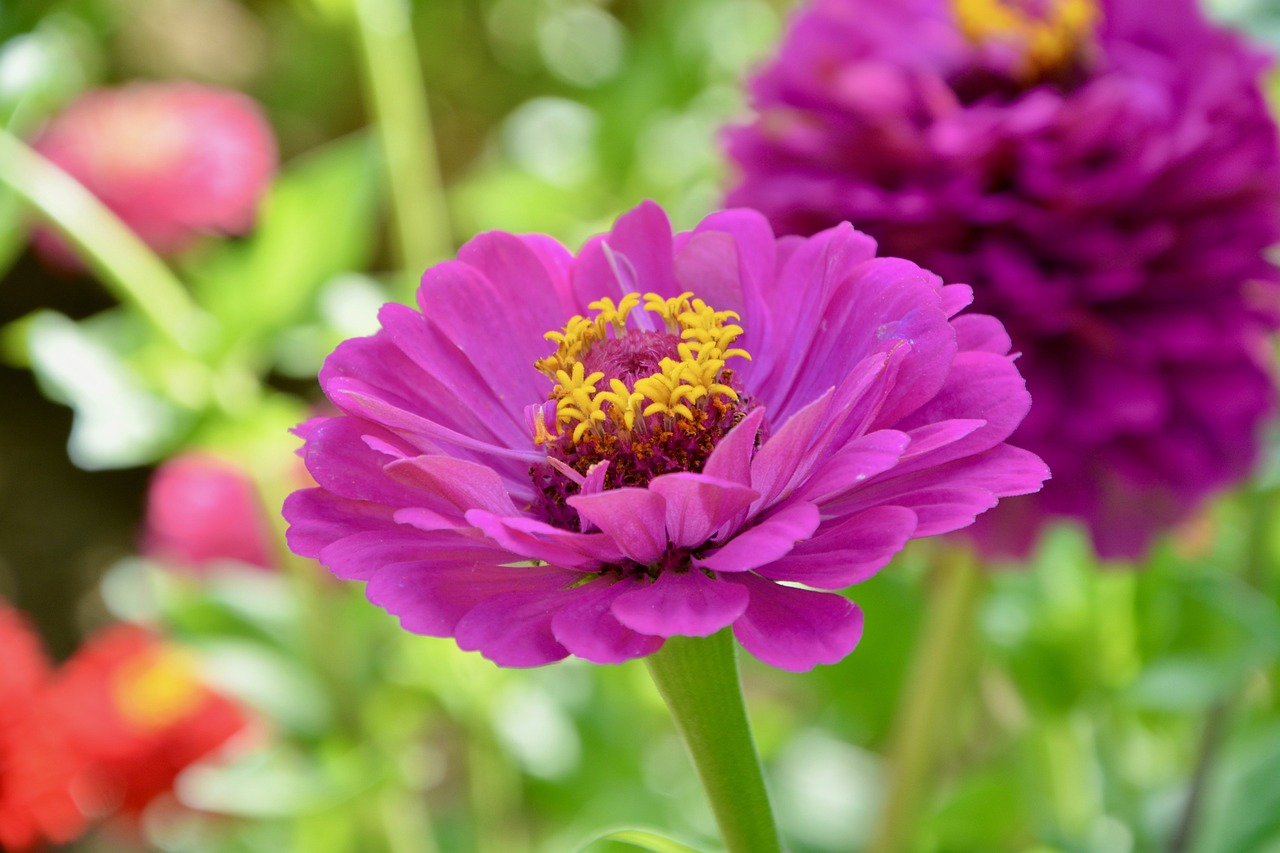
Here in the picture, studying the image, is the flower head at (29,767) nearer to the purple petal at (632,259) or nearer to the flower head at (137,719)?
the flower head at (137,719)

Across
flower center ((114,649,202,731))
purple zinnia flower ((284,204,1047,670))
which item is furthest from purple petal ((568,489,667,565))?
flower center ((114,649,202,731))

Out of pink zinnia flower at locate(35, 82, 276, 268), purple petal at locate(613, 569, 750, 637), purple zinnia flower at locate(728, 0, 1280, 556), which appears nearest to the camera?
purple petal at locate(613, 569, 750, 637)

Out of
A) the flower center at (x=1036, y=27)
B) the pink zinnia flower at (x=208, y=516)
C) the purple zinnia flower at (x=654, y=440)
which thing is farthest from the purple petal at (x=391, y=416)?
the pink zinnia flower at (x=208, y=516)

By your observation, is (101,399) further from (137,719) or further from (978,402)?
(978,402)

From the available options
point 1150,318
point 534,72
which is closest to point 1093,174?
point 1150,318

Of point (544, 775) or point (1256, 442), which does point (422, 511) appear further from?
point (544, 775)

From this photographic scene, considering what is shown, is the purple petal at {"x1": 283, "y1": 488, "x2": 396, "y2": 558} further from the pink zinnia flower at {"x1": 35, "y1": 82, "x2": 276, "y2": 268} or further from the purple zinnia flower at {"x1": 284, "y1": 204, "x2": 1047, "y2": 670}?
the pink zinnia flower at {"x1": 35, "y1": 82, "x2": 276, "y2": 268}
